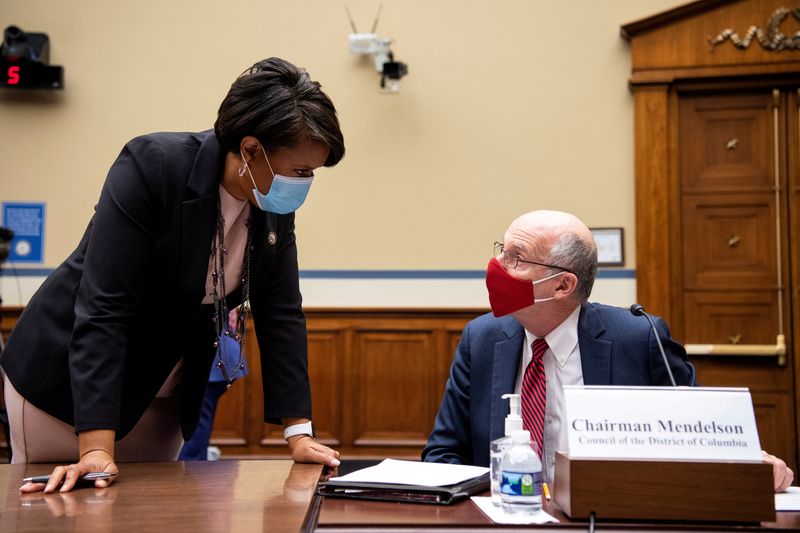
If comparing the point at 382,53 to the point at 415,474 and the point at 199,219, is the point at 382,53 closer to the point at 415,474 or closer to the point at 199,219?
the point at 199,219

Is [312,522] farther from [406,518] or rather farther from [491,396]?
[491,396]

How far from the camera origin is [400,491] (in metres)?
1.35

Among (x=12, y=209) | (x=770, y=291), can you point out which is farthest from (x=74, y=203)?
(x=770, y=291)

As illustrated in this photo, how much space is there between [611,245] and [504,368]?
345 centimetres

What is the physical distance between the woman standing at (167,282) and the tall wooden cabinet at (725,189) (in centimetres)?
379

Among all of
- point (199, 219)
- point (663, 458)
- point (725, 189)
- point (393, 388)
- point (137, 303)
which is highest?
point (725, 189)

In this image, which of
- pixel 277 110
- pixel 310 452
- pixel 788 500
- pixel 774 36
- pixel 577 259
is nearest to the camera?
pixel 788 500

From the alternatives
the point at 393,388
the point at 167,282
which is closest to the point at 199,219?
the point at 167,282

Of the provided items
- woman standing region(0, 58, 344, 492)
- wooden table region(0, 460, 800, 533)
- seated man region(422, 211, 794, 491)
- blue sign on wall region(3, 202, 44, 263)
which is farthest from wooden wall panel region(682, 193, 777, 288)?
blue sign on wall region(3, 202, 44, 263)

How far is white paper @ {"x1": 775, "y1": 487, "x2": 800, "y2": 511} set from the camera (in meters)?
1.34

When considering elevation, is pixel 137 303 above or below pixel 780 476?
above

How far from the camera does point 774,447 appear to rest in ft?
16.4

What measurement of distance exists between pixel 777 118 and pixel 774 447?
2073 mm

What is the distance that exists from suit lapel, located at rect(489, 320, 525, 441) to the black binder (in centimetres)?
47
